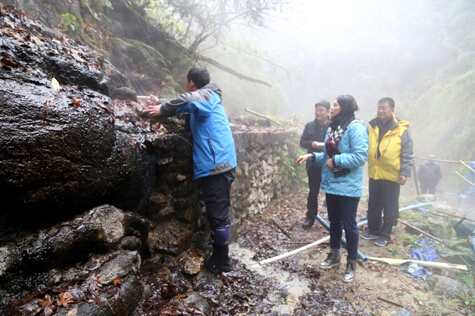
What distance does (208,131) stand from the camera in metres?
3.11

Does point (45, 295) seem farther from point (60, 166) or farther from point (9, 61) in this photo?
point (9, 61)

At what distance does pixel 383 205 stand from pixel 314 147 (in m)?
1.77

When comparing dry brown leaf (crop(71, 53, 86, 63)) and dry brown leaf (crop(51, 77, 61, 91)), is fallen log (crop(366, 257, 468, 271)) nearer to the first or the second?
dry brown leaf (crop(51, 77, 61, 91))

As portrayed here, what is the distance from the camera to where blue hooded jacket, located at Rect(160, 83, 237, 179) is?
9.83 ft

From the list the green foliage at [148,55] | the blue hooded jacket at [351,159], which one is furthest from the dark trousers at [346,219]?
the green foliage at [148,55]

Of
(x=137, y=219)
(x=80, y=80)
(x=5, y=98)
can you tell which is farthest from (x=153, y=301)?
(x=80, y=80)

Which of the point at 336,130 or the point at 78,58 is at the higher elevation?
the point at 78,58

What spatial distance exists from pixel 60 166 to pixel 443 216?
8.67m

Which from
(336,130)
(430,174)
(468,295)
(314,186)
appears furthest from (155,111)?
(430,174)

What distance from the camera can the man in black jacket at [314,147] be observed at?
5.50 meters

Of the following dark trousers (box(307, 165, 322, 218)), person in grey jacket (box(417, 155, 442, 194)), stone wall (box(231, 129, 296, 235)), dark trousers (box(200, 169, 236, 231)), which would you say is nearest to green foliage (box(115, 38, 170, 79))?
stone wall (box(231, 129, 296, 235))

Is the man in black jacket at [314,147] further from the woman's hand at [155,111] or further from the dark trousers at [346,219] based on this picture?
the woman's hand at [155,111]

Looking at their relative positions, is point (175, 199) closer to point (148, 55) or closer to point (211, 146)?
point (211, 146)

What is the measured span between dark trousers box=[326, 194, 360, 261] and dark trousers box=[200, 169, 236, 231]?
64.2 inches
